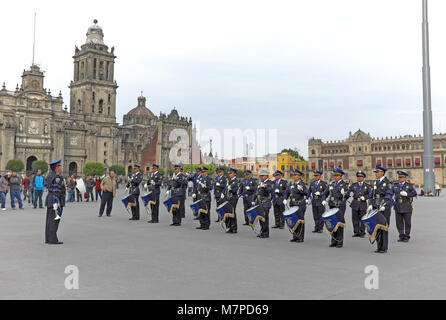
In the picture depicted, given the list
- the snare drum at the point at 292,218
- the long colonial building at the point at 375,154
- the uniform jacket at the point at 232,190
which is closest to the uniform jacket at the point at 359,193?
the snare drum at the point at 292,218

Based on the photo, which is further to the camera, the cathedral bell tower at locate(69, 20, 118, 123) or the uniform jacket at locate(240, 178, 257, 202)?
the cathedral bell tower at locate(69, 20, 118, 123)

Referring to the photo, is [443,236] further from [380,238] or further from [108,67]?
[108,67]

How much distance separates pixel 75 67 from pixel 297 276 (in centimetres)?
8383

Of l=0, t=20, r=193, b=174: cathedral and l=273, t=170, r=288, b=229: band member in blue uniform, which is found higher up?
l=0, t=20, r=193, b=174: cathedral

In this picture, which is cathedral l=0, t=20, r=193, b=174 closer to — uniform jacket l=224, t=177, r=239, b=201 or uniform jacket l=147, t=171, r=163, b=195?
uniform jacket l=147, t=171, r=163, b=195

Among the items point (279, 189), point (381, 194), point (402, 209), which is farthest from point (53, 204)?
point (402, 209)

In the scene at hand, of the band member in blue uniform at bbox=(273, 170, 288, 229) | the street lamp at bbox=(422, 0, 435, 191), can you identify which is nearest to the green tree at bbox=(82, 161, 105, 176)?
the street lamp at bbox=(422, 0, 435, 191)

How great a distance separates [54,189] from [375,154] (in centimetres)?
8352

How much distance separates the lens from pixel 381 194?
923 centimetres

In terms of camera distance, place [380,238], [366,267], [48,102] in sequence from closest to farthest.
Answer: [366,267] < [380,238] < [48,102]

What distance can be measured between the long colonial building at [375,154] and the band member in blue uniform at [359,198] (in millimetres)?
70569

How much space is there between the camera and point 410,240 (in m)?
10.2

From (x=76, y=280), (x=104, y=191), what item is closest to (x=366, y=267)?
(x=76, y=280)

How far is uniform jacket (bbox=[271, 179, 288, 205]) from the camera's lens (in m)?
12.1
